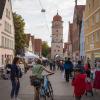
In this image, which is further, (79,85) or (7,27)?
(7,27)

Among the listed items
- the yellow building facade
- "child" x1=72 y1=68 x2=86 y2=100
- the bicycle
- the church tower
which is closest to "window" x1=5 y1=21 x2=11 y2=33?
the yellow building facade

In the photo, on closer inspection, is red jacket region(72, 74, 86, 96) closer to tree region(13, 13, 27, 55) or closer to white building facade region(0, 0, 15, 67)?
white building facade region(0, 0, 15, 67)

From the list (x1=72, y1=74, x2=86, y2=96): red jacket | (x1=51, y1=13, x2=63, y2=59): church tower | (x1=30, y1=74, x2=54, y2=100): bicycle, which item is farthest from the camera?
(x1=51, y1=13, x2=63, y2=59): church tower

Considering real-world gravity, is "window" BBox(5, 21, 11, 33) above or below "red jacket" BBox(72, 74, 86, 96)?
above

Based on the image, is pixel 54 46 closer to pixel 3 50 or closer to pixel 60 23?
pixel 60 23

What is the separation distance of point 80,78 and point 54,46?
508 feet

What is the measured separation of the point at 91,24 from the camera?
5847 centimetres

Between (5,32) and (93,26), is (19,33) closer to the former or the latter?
(5,32)

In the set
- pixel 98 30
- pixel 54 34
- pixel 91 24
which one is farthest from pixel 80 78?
pixel 54 34

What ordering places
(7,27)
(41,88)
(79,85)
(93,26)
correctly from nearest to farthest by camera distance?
(79,85) → (41,88) → (93,26) → (7,27)

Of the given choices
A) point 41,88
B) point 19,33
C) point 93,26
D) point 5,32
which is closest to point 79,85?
point 41,88

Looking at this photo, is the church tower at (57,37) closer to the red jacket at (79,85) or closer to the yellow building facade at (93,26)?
the yellow building facade at (93,26)

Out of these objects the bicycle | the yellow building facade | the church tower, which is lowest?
the bicycle

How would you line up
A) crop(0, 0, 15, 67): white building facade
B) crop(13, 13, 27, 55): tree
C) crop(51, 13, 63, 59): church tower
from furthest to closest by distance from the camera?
crop(51, 13, 63, 59): church tower, crop(13, 13, 27, 55): tree, crop(0, 0, 15, 67): white building facade
